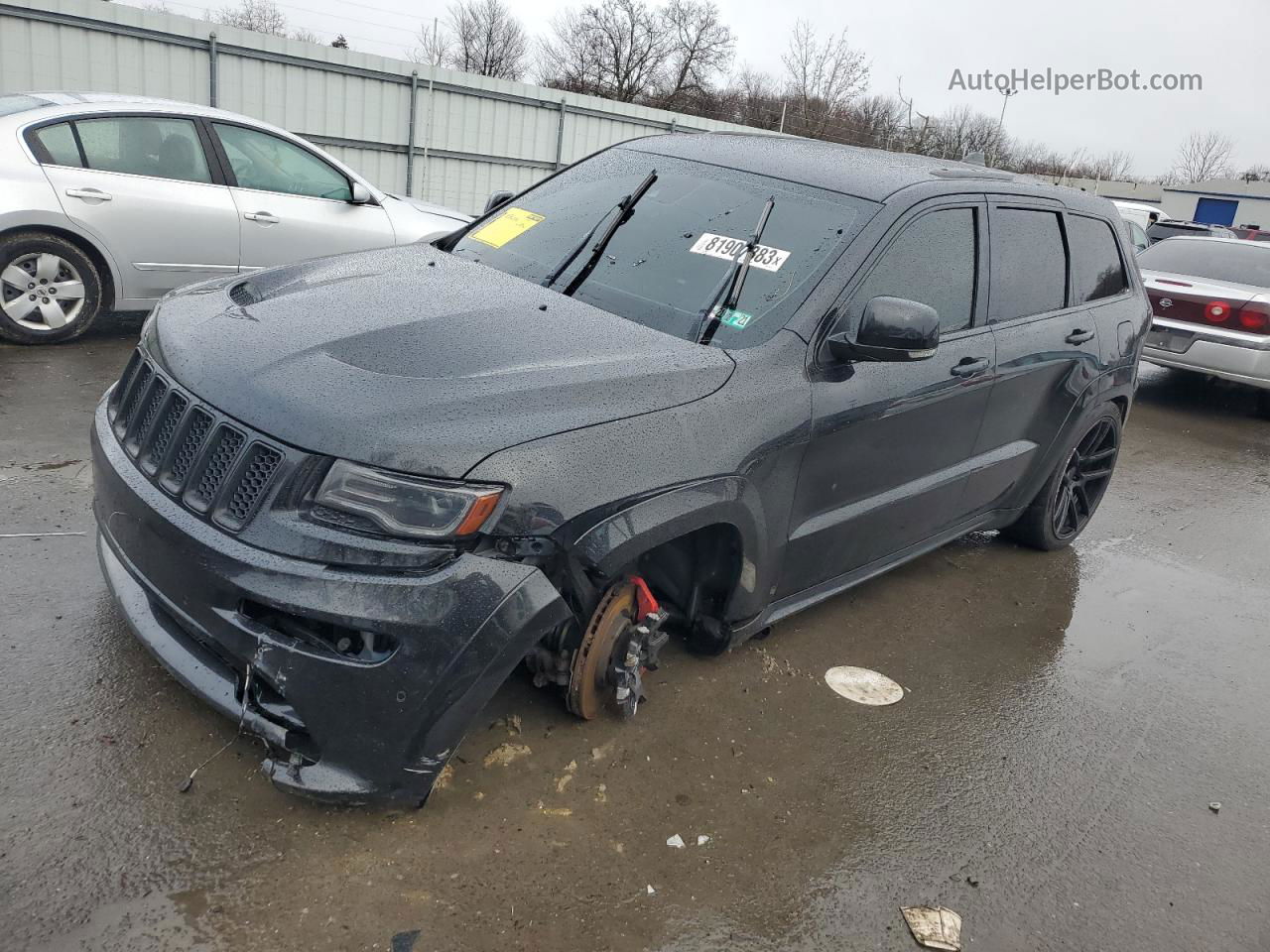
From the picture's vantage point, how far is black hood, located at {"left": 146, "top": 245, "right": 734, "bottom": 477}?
2.41 metres

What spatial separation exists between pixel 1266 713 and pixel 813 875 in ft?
7.63

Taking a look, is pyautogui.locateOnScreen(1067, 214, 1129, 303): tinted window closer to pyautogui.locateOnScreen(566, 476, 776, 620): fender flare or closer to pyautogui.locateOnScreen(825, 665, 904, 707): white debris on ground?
pyautogui.locateOnScreen(825, 665, 904, 707): white debris on ground

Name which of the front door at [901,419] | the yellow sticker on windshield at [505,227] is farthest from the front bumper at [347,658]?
the yellow sticker on windshield at [505,227]

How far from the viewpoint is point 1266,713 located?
153 inches

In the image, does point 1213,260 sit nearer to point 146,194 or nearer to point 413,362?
point 146,194

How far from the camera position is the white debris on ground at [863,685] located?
3.64m

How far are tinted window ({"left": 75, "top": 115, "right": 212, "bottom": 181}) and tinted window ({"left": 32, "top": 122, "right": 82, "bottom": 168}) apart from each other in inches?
2.5

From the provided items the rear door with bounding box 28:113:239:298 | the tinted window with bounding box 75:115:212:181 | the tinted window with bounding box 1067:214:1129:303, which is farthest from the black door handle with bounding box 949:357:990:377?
the tinted window with bounding box 75:115:212:181

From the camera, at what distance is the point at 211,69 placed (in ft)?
41.4

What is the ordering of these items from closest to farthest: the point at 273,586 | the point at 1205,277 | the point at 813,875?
the point at 273,586 < the point at 813,875 < the point at 1205,277

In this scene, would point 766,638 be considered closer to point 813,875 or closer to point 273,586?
point 813,875

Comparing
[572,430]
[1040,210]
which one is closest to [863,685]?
[572,430]

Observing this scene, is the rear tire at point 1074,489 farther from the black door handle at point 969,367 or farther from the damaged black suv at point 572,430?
the black door handle at point 969,367

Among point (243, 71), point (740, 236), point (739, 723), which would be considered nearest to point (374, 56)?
point (243, 71)
